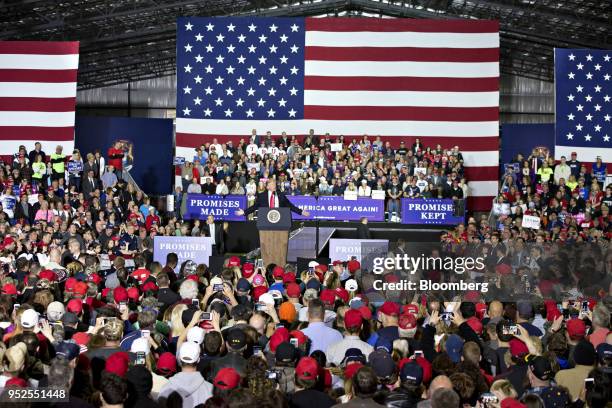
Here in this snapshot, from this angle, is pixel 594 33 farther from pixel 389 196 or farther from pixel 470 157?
pixel 389 196

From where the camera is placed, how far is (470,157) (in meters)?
29.8

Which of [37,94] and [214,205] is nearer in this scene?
[214,205]

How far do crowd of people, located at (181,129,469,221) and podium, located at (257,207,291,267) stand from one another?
314 inches

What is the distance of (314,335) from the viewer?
855 cm

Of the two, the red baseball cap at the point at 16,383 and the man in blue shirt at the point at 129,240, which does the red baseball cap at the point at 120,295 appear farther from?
the man in blue shirt at the point at 129,240

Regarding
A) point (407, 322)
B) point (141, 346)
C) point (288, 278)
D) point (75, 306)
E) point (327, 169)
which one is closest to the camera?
point (141, 346)

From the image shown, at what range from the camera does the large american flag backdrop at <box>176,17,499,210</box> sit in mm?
29672

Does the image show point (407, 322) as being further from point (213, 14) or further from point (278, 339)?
point (213, 14)

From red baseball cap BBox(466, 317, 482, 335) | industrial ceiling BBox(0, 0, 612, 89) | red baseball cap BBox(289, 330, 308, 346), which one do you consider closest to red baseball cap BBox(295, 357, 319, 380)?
red baseball cap BBox(289, 330, 308, 346)

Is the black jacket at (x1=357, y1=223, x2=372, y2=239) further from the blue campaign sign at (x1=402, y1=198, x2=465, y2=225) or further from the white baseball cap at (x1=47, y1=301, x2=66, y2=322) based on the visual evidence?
the white baseball cap at (x1=47, y1=301, x2=66, y2=322)

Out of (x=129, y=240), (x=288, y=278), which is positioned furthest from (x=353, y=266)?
(x=129, y=240)

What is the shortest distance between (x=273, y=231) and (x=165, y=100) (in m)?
30.6

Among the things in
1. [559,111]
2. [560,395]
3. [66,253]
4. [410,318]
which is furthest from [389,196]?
[560,395]

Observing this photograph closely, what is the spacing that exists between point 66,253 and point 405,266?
808 centimetres
